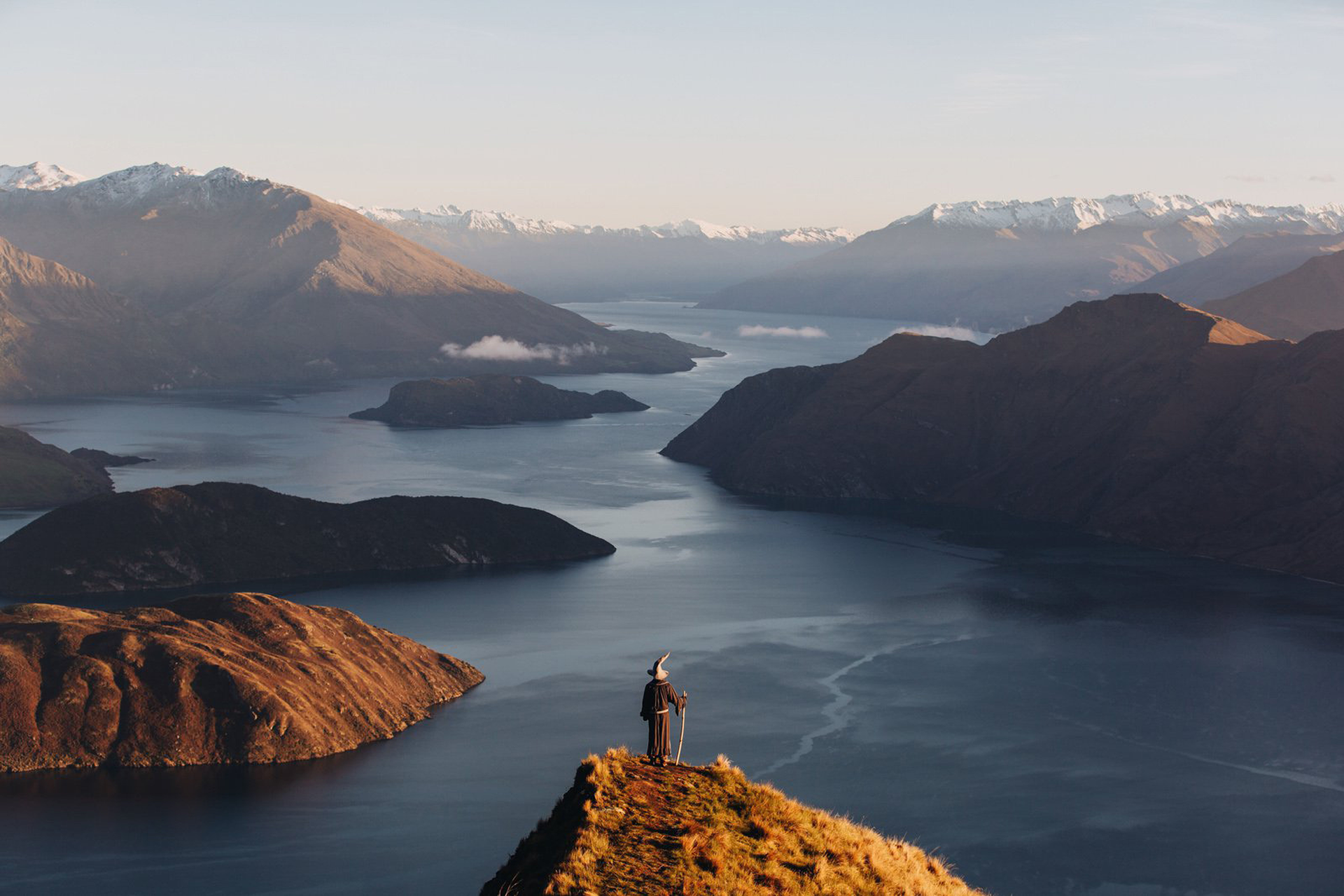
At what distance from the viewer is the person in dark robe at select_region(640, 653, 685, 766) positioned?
36.3 m

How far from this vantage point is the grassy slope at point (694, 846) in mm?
31484

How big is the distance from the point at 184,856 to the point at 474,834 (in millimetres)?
16166

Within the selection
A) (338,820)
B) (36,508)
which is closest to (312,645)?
(338,820)

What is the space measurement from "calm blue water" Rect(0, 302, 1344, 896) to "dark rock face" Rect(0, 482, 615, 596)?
7300 millimetres

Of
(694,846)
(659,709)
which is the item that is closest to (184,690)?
(659,709)

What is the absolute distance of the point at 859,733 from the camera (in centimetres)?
10956

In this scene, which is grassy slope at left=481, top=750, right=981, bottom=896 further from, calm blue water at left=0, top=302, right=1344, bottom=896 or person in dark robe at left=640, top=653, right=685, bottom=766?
calm blue water at left=0, top=302, right=1344, bottom=896

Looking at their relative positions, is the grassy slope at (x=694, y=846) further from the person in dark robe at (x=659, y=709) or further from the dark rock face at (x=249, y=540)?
the dark rock face at (x=249, y=540)

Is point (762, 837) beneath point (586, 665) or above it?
above

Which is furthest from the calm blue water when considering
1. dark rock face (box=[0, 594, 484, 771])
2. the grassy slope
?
the grassy slope

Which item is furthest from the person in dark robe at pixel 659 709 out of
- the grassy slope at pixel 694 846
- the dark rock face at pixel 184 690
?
the dark rock face at pixel 184 690

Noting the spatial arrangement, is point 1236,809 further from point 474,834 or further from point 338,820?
point 338,820

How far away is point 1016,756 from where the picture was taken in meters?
105

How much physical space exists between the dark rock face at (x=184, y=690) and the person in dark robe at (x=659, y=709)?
214 ft
